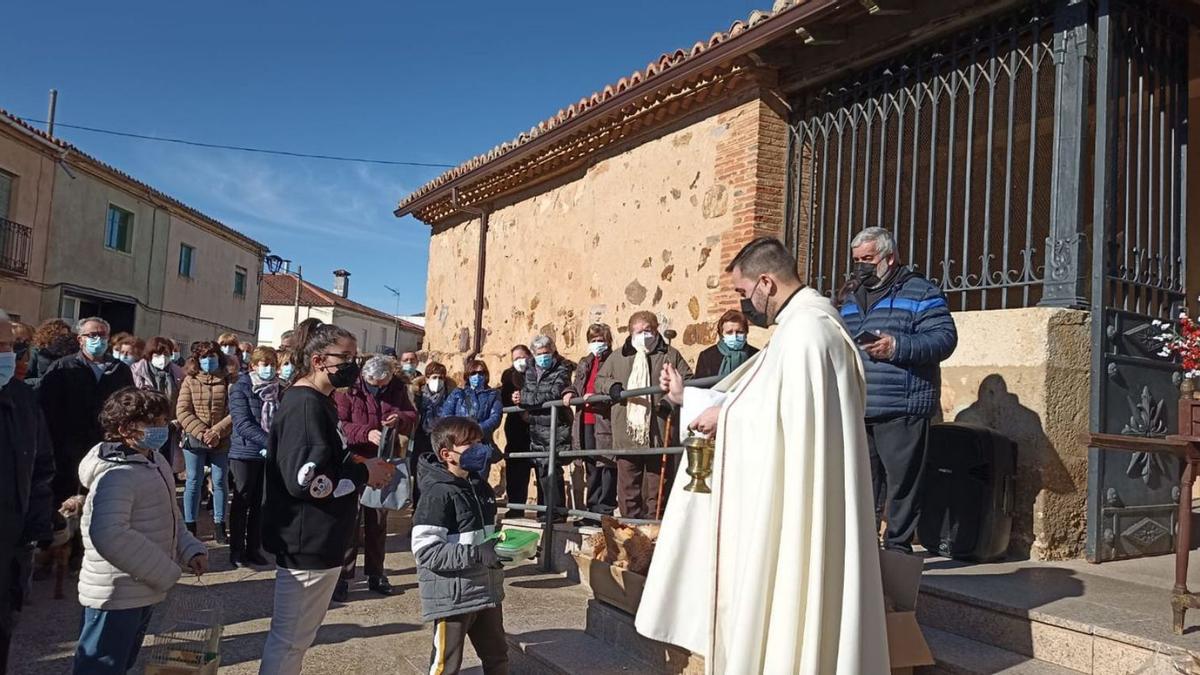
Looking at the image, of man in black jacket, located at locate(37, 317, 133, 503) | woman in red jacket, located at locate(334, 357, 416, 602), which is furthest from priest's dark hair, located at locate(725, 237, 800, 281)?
man in black jacket, located at locate(37, 317, 133, 503)

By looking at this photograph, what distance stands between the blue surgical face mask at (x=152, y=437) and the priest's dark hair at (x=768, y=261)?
7.47 ft

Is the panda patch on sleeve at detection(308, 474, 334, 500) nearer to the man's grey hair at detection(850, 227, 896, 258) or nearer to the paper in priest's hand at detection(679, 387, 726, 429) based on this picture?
the paper in priest's hand at detection(679, 387, 726, 429)

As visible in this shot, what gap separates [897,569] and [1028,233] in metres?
2.62

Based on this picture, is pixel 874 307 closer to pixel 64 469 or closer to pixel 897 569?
pixel 897 569

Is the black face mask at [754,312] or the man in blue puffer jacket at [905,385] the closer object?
the black face mask at [754,312]

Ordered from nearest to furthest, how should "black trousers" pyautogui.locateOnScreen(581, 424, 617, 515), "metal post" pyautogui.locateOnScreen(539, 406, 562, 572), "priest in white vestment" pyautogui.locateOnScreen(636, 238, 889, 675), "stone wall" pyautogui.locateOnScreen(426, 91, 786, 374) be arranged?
"priest in white vestment" pyautogui.locateOnScreen(636, 238, 889, 675) < "metal post" pyautogui.locateOnScreen(539, 406, 562, 572) < "black trousers" pyautogui.locateOnScreen(581, 424, 617, 515) < "stone wall" pyautogui.locateOnScreen(426, 91, 786, 374)

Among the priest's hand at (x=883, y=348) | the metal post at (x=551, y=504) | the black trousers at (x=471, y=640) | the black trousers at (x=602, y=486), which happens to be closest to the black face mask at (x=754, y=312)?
the priest's hand at (x=883, y=348)

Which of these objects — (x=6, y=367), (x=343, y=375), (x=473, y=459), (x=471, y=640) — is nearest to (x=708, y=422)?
(x=473, y=459)

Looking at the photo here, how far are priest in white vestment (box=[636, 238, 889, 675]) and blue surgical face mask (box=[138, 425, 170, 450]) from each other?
2134 mm

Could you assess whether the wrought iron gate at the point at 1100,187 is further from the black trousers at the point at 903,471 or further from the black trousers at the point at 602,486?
the black trousers at the point at 602,486

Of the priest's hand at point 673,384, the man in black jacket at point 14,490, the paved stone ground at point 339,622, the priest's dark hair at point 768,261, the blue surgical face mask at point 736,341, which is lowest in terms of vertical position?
the paved stone ground at point 339,622

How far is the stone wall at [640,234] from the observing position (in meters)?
6.98

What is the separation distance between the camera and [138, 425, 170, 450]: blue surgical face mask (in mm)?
3342

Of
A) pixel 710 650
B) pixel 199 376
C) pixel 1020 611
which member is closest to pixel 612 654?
pixel 710 650
